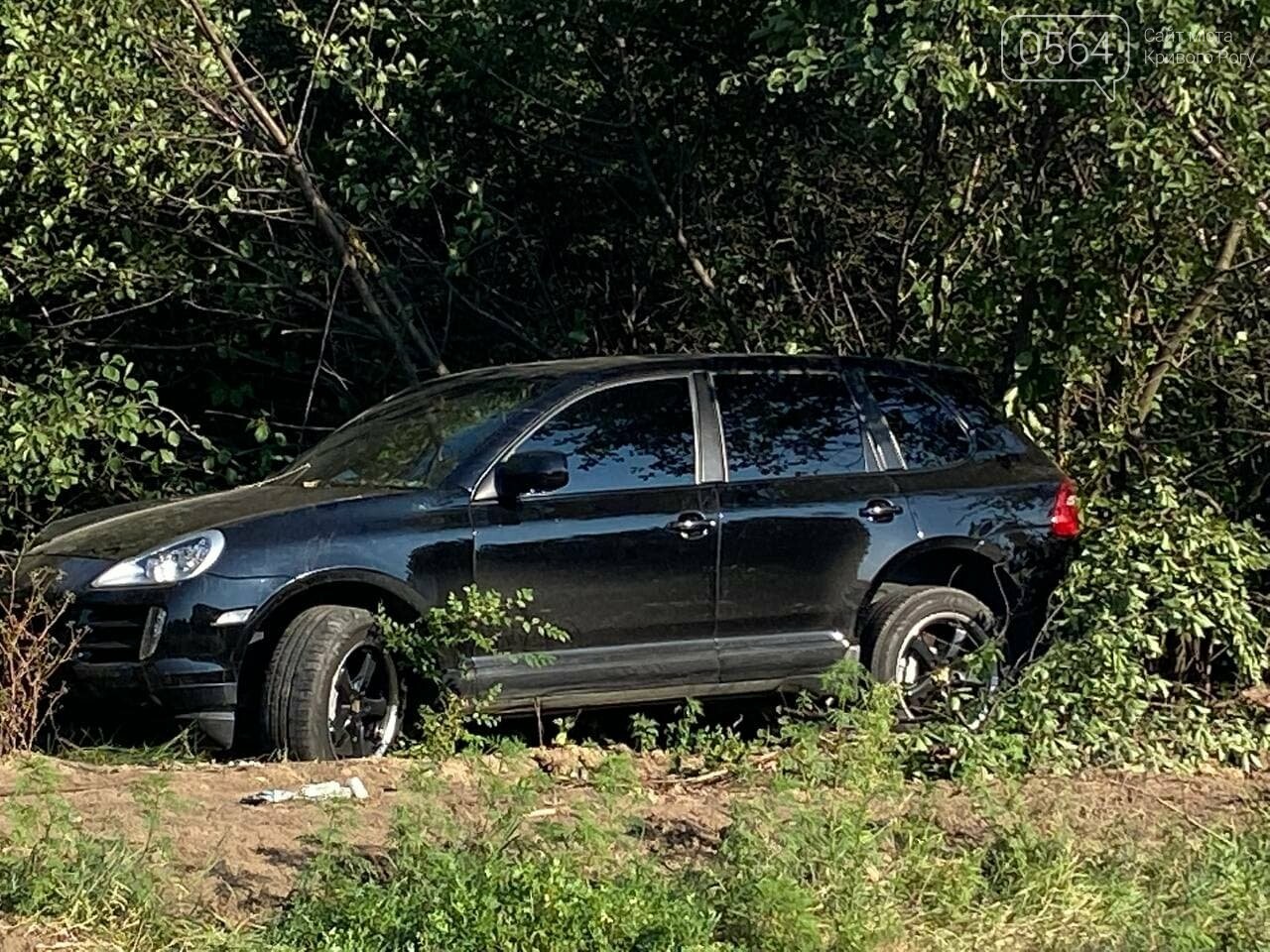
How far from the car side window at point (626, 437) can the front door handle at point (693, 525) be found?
17 centimetres

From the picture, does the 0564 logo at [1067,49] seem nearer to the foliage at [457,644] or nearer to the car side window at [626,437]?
the car side window at [626,437]

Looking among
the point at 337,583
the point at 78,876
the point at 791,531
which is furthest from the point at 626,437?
the point at 78,876

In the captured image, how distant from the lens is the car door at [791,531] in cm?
816

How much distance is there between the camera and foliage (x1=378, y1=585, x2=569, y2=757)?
704 cm

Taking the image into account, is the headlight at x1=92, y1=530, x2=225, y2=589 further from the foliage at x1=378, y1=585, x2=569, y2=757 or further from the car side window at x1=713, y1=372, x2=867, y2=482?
the car side window at x1=713, y1=372, x2=867, y2=482

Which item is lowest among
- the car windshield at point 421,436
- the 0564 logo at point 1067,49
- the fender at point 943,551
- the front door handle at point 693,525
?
the fender at point 943,551

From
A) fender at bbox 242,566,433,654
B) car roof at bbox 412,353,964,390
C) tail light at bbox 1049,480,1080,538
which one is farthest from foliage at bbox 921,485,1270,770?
fender at bbox 242,566,433,654

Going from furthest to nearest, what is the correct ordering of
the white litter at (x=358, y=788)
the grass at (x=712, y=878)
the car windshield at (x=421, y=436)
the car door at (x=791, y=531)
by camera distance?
1. the car door at (x=791, y=531)
2. the car windshield at (x=421, y=436)
3. the white litter at (x=358, y=788)
4. the grass at (x=712, y=878)

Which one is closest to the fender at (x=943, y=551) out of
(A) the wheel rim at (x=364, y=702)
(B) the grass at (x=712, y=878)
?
(B) the grass at (x=712, y=878)

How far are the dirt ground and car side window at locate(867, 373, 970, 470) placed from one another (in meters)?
1.95

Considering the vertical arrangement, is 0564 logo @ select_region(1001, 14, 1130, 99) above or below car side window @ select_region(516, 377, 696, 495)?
above

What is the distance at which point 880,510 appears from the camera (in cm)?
842

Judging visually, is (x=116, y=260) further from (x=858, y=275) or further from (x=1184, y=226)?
(x=1184, y=226)

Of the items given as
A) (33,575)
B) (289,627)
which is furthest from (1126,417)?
(33,575)
